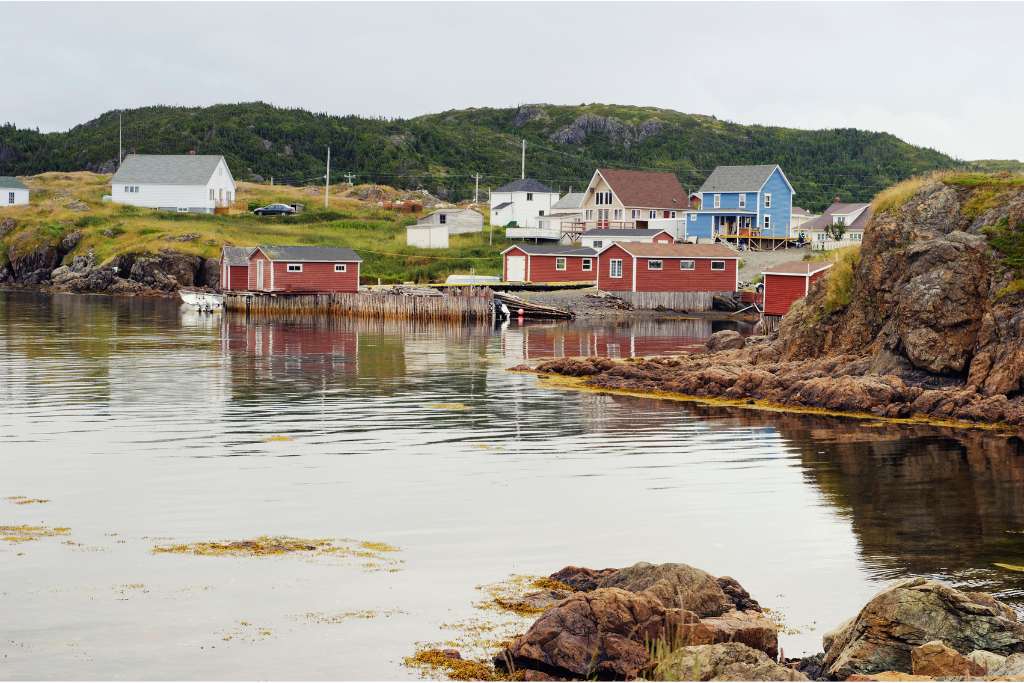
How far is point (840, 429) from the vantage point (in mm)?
36094

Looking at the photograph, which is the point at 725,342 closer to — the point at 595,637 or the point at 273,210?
the point at 595,637

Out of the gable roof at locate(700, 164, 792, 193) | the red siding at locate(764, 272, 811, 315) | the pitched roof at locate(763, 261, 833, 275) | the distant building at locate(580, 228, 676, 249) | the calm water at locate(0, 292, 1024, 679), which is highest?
the gable roof at locate(700, 164, 792, 193)

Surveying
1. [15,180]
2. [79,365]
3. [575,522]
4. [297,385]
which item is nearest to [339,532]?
[575,522]

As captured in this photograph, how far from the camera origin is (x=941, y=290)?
40750mm

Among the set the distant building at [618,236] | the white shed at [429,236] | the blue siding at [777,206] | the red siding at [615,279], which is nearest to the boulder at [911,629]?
the red siding at [615,279]

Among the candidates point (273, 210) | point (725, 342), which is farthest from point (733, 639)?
point (273, 210)

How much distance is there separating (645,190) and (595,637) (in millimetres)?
111186

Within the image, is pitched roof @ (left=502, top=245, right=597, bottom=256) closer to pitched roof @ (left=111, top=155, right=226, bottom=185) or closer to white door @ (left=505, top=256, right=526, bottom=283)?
white door @ (left=505, top=256, right=526, bottom=283)

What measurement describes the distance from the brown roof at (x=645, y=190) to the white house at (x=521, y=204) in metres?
9.03

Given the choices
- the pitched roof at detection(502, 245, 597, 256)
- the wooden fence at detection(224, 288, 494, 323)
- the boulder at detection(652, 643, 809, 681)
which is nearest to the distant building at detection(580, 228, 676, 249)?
the pitched roof at detection(502, 245, 597, 256)

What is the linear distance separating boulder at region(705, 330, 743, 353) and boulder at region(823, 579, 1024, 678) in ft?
138

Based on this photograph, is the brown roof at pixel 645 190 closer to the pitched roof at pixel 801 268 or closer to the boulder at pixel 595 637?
the pitched roof at pixel 801 268

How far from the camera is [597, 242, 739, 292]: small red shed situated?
9750 centimetres

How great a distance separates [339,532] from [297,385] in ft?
78.8
